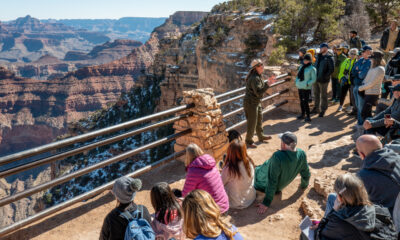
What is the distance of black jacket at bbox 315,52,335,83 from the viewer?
7258 mm

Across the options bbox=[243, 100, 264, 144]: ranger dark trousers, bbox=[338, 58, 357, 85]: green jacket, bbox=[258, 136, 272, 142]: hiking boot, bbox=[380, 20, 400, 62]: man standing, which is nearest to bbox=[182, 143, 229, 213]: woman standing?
bbox=[243, 100, 264, 144]: ranger dark trousers

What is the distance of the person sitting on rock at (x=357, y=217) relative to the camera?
2293 mm

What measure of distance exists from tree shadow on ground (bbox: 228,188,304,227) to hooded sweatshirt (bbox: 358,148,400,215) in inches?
54.9

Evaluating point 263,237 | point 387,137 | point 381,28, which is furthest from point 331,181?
point 381,28

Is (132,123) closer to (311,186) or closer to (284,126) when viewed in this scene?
(311,186)

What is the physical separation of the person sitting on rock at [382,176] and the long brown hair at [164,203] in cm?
182

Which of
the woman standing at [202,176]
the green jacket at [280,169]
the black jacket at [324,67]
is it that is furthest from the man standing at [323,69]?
the woman standing at [202,176]

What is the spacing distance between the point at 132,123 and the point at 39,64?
7919 inches

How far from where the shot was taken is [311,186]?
449 cm

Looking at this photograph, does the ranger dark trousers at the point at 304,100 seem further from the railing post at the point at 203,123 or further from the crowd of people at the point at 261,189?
the railing post at the point at 203,123

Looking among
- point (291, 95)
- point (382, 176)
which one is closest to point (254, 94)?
point (382, 176)

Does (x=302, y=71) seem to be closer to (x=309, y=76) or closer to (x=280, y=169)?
(x=309, y=76)

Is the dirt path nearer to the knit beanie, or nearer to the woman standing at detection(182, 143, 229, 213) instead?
the woman standing at detection(182, 143, 229, 213)

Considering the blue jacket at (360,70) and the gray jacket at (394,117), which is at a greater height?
the blue jacket at (360,70)
